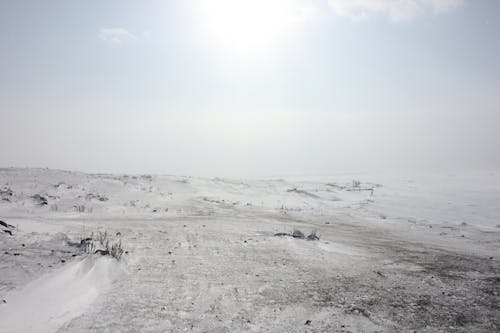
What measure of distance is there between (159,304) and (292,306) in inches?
61.5

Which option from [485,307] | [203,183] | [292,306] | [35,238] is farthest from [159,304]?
[203,183]

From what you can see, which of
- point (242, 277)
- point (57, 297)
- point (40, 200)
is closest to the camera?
point (57, 297)

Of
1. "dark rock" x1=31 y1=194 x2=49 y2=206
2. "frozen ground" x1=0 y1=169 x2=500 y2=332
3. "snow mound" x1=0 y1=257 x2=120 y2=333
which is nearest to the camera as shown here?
"snow mound" x1=0 y1=257 x2=120 y2=333

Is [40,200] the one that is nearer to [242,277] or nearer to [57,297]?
[57,297]

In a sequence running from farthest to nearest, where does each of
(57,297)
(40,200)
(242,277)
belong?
1. (40,200)
2. (242,277)
3. (57,297)

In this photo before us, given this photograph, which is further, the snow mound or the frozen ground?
the frozen ground

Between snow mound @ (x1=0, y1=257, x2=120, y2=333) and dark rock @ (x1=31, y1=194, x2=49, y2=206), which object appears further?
dark rock @ (x1=31, y1=194, x2=49, y2=206)

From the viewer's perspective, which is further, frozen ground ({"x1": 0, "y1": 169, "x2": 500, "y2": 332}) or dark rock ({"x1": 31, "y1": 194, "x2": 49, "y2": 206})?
dark rock ({"x1": 31, "y1": 194, "x2": 49, "y2": 206})

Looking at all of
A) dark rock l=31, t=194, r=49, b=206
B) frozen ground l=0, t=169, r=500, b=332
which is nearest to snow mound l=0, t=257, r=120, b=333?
frozen ground l=0, t=169, r=500, b=332

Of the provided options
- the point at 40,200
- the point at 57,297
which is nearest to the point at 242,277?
the point at 57,297

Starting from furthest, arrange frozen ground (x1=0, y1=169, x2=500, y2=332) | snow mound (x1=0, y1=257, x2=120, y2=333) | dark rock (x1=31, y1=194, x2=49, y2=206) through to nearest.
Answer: dark rock (x1=31, y1=194, x2=49, y2=206)
frozen ground (x1=0, y1=169, x2=500, y2=332)
snow mound (x1=0, y1=257, x2=120, y2=333)

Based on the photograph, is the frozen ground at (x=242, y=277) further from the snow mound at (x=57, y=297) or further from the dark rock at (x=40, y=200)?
the dark rock at (x=40, y=200)

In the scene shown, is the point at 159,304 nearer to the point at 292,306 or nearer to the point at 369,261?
the point at 292,306

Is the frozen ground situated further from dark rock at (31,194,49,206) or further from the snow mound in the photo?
dark rock at (31,194,49,206)
